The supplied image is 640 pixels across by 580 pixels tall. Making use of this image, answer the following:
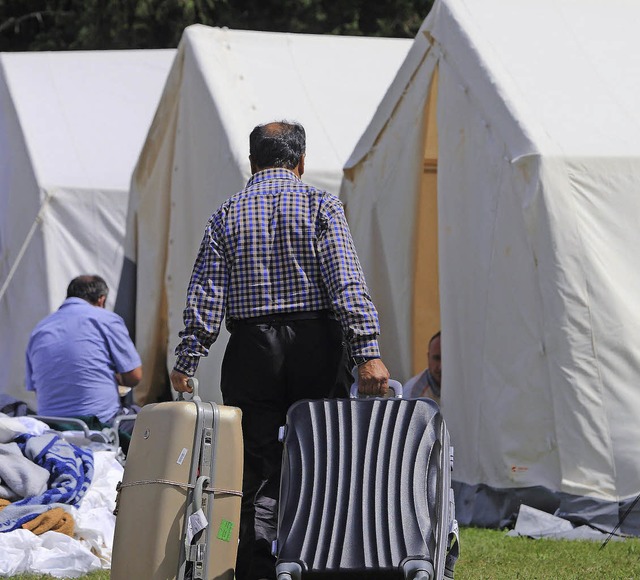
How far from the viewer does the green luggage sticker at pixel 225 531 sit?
402 centimetres

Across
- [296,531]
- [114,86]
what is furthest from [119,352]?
[114,86]

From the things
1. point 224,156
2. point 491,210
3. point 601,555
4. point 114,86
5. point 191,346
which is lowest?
point 601,555

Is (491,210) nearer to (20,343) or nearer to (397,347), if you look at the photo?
(397,347)

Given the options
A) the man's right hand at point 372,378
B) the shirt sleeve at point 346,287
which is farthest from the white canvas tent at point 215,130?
the man's right hand at point 372,378

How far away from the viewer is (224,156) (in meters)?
8.60

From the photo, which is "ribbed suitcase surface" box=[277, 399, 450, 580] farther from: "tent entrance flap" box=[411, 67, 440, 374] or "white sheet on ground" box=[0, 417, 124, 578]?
"tent entrance flap" box=[411, 67, 440, 374]

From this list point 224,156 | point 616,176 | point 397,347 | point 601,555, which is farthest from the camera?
point 224,156

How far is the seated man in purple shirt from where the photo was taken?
7727 mm

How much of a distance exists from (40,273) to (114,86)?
268 centimetres

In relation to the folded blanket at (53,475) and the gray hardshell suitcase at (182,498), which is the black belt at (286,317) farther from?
the folded blanket at (53,475)

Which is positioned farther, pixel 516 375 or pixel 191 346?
pixel 516 375

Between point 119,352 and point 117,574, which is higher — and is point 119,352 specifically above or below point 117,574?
above

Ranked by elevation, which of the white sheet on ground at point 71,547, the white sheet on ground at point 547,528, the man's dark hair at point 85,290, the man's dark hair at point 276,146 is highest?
the man's dark hair at point 276,146

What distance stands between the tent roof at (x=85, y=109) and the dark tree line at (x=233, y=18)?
577 centimetres
